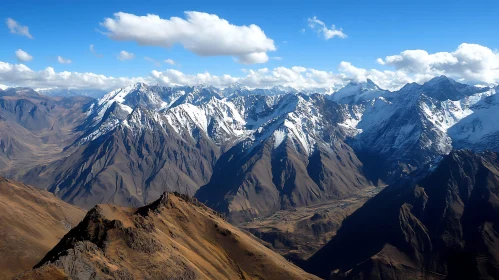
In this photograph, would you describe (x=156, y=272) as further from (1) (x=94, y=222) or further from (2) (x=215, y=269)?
(2) (x=215, y=269)

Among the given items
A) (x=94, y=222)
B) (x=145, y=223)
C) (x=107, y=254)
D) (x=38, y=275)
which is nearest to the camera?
(x=38, y=275)

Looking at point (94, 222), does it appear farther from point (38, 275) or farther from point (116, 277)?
point (38, 275)

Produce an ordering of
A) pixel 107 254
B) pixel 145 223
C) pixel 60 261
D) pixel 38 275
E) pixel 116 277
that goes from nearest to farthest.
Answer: pixel 38 275 → pixel 60 261 → pixel 116 277 → pixel 107 254 → pixel 145 223

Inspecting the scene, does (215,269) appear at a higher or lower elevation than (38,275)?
lower

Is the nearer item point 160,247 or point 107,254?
point 107,254

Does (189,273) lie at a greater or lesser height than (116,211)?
lesser

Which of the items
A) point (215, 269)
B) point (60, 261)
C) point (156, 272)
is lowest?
point (215, 269)

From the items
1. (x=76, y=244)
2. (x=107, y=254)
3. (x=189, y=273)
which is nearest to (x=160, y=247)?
(x=189, y=273)

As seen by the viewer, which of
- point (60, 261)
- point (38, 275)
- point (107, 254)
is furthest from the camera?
point (107, 254)

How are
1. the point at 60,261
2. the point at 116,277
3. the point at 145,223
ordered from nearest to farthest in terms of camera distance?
the point at 60,261 → the point at 116,277 → the point at 145,223

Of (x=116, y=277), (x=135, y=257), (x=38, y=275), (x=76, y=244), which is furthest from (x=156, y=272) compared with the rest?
(x=38, y=275)
